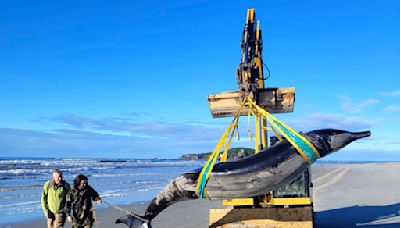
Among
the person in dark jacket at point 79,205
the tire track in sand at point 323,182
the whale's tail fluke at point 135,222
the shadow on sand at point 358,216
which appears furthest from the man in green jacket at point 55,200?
the tire track in sand at point 323,182

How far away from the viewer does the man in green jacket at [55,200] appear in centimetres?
855

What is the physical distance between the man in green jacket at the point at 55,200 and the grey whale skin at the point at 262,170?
3.45 metres

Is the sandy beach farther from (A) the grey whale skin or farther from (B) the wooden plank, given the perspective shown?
(A) the grey whale skin

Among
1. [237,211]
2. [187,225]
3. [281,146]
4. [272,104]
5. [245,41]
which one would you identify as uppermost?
[245,41]

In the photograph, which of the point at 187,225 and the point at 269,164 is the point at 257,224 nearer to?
the point at 269,164

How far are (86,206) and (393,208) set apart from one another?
33.1 feet

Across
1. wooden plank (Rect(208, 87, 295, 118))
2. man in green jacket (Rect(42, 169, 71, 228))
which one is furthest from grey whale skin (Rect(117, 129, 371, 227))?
man in green jacket (Rect(42, 169, 71, 228))

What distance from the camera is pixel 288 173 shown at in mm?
5793

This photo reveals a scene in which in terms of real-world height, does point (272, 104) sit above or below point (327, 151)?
above

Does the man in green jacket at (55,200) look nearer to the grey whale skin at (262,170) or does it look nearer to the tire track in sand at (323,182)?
the grey whale skin at (262,170)

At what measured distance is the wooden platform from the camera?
26.1 feet

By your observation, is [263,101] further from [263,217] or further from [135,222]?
[135,222]

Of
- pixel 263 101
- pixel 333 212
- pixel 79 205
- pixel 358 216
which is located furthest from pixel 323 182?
pixel 79 205

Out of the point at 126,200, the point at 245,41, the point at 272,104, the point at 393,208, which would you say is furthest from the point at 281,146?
the point at 126,200
